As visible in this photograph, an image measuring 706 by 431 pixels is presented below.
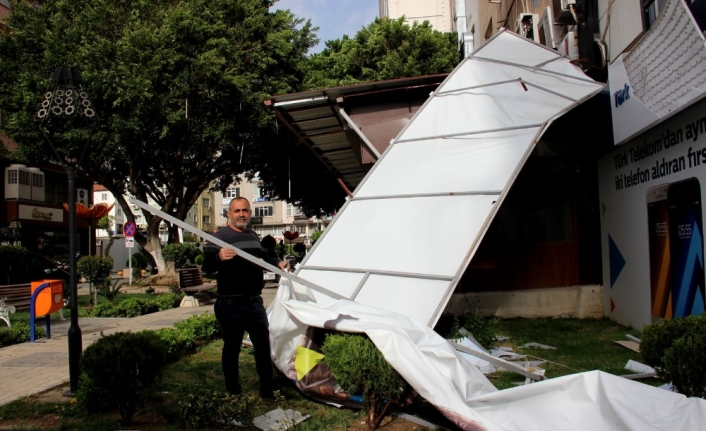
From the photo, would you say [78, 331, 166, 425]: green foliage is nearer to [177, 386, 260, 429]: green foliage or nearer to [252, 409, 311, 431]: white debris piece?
[177, 386, 260, 429]: green foliage

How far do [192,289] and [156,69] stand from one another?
8365 millimetres

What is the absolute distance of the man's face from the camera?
523cm

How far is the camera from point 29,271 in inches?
707

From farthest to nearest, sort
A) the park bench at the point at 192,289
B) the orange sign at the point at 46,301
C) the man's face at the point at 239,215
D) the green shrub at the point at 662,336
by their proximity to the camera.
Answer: the park bench at the point at 192,289 → the orange sign at the point at 46,301 → the man's face at the point at 239,215 → the green shrub at the point at 662,336

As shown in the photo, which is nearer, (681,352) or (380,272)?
(681,352)

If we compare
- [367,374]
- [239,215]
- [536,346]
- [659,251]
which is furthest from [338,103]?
[367,374]

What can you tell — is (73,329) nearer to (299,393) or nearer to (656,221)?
(299,393)

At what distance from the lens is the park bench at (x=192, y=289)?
47.4ft

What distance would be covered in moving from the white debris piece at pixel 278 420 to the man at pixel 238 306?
52 cm

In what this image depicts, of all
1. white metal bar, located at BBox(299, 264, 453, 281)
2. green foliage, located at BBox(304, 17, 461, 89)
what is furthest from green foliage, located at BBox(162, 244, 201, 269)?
white metal bar, located at BBox(299, 264, 453, 281)

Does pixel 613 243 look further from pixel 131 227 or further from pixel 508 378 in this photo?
pixel 131 227

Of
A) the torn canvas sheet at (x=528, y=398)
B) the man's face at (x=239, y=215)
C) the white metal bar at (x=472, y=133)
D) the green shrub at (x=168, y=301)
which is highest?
the white metal bar at (x=472, y=133)

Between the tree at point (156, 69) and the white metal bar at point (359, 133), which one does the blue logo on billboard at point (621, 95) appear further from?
the tree at point (156, 69)

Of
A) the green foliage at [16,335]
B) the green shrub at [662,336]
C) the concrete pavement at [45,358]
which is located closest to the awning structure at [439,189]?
the green shrub at [662,336]
